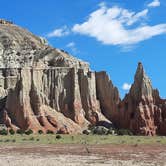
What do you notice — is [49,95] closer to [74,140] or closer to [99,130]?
[99,130]

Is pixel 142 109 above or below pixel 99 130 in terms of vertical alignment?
above

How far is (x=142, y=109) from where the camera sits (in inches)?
3907

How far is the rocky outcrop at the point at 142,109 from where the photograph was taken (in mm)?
97812

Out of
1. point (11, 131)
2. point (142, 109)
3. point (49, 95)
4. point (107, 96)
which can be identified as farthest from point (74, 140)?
point (107, 96)

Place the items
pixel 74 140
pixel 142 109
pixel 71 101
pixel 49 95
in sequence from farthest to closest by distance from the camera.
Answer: pixel 71 101 < pixel 49 95 < pixel 142 109 < pixel 74 140

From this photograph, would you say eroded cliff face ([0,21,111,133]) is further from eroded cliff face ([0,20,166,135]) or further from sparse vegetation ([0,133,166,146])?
sparse vegetation ([0,133,166,146])

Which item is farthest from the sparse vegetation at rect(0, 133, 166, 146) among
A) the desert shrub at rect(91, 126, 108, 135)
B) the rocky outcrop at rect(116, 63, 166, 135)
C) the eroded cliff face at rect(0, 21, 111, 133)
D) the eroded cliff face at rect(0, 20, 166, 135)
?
the rocky outcrop at rect(116, 63, 166, 135)

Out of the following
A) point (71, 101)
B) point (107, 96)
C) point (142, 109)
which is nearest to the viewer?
point (142, 109)

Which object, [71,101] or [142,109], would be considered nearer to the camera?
[142,109]

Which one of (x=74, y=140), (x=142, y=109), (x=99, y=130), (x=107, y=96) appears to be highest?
(x=107, y=96)

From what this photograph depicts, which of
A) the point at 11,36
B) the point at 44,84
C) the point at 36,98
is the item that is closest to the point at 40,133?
the point at 36,98

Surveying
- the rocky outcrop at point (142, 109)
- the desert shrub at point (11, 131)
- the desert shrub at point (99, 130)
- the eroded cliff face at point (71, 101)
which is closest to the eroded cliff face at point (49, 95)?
the eroded cliff face at point (71, 101)

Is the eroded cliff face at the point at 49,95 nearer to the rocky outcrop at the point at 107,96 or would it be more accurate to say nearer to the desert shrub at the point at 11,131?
the rocky outcrop at the point at 107,96

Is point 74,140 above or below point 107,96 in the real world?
below
